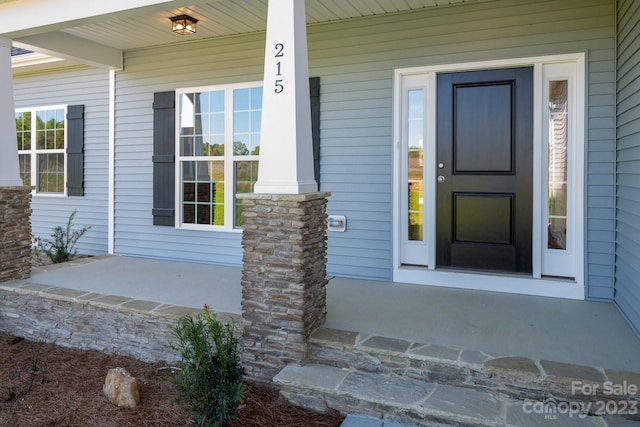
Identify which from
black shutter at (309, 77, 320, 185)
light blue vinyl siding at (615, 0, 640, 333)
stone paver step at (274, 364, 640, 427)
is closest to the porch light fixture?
black shutter at (309, 77, 320, 185)

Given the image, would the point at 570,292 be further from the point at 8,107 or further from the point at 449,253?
the point at 8,107

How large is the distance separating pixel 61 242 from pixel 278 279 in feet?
13.3

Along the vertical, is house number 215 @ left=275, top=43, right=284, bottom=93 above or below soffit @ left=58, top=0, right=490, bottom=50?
below

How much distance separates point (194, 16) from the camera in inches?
174

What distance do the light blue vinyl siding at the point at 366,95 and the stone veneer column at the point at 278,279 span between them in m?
1.59

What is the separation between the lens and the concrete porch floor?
2.69 metres

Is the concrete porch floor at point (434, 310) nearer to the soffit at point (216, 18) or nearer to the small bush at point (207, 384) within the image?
the small bush at point (207, 384)

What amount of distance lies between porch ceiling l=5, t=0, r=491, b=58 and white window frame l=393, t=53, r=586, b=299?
660 millimetres

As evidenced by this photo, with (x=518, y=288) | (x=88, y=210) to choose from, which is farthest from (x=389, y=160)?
(x=88, y=210)

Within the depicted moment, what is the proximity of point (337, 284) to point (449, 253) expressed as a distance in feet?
3.48

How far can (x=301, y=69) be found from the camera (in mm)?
2859

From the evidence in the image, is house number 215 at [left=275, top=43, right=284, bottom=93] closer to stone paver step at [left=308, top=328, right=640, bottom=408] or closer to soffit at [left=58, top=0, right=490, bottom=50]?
soffit at [left=58, top=0, right=490, bottom=50]

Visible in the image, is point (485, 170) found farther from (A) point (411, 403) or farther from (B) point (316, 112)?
(A) point (411, 403)

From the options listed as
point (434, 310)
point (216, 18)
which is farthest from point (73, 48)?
point (434, 310)
